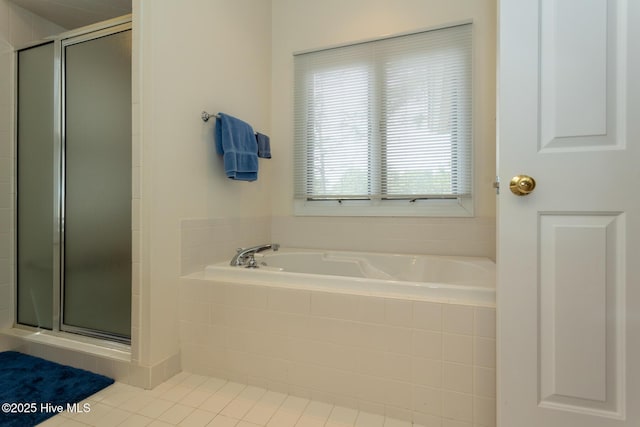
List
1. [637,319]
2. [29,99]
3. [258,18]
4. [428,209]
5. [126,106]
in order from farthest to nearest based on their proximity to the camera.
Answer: [258,18] → [428,209] → [29,99] → [126,106] → [637,319]

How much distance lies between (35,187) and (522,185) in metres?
2.63

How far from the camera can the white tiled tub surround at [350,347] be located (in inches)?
47.7

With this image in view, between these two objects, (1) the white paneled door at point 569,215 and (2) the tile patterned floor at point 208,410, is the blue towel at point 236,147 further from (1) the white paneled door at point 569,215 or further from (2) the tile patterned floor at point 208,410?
(1) the white paneled door at point 569,215

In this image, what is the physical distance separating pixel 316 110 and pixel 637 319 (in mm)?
2177

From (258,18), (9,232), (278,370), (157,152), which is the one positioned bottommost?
(278,370)

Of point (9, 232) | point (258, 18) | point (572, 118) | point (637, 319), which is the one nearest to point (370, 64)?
point (258, 18)

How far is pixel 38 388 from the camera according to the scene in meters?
1.47

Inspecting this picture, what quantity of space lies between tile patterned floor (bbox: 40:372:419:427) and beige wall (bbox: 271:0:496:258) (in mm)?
1211

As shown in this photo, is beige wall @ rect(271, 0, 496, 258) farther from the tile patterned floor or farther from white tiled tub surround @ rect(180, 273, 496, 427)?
the tile patterned floor

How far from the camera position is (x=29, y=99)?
1958 millimetres

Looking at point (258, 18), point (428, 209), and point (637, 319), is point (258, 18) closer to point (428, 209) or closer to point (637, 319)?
point (428, 209)

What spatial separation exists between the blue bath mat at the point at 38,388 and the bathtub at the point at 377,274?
2.50 feet

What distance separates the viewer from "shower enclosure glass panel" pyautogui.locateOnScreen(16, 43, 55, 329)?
1.90 metres

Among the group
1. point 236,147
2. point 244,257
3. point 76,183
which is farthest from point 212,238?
point 76,183
